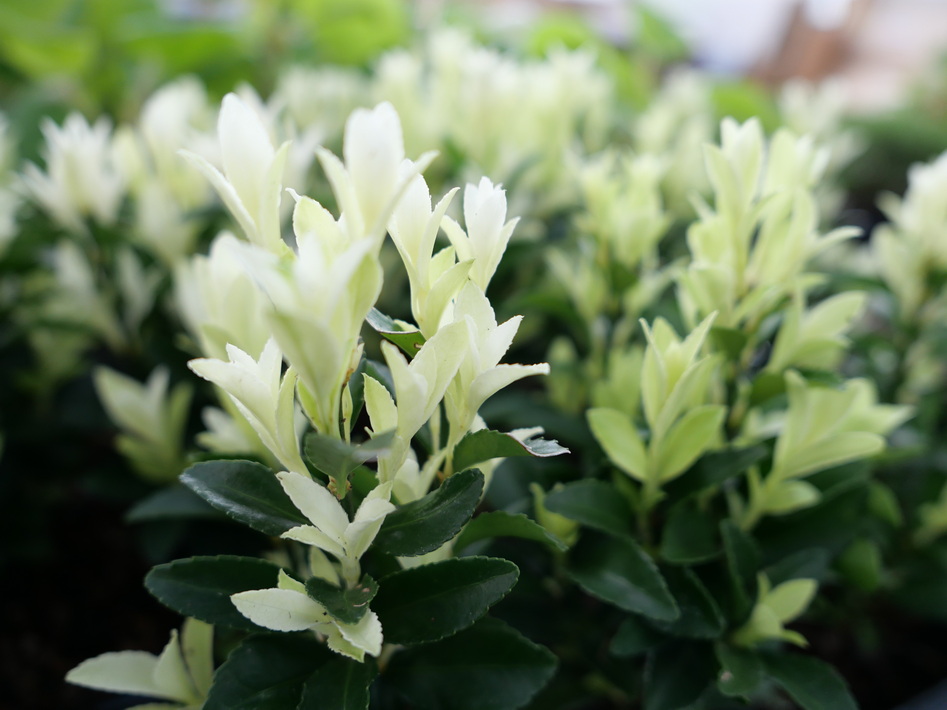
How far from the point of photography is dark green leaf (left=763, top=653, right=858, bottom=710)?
47 cm

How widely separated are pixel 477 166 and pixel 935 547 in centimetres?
72

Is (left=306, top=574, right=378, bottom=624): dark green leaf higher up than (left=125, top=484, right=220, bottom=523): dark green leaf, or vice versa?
(left=306, top=574, right=378, bottom=624): dark green leaf

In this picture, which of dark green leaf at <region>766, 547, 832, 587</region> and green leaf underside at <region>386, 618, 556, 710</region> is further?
dark green leaf at <region>766, 547, 832, 587</region>

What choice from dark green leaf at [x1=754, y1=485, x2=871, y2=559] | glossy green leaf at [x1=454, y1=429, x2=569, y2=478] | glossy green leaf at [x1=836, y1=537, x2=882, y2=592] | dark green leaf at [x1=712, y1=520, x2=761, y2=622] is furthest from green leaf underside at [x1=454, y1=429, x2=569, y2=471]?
glossy green leaf at [x1=836, y1=537, x2=882, y2=592]

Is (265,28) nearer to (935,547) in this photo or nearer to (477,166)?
(477,166)

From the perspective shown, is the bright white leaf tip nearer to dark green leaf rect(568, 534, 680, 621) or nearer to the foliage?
the foliage

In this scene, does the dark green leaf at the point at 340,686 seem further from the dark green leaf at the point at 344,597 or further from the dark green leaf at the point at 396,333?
the dark green leaf at the point at 396,333

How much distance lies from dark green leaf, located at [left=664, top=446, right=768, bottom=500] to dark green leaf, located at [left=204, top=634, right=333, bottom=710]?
0.94ft

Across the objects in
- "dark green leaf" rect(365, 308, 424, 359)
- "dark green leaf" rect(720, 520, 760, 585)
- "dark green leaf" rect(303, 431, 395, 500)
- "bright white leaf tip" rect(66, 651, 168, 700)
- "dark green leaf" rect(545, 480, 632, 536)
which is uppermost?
"dark green leaf" rect(365, 308, 424, 359)

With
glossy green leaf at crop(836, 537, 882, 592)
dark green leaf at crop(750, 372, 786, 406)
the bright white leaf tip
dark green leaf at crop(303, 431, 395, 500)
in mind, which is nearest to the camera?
dark green leaf at crop(303, 431, 395, 500)

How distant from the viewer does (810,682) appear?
19.3 inches

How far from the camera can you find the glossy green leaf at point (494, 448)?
360 millimetres

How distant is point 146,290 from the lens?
81 cm

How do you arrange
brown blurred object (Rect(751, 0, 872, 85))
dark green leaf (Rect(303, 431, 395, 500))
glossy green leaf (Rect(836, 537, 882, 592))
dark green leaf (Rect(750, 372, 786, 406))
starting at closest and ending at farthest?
dark green leaf (Rect(303, 431, 395, 500)) → dark green leaf (Rect(750, 372, 786, 406)) → glossy green leaf (Rect(836, 537, 882, 592)) → brown blurred object (Rect(751, 0, 872, 85))
